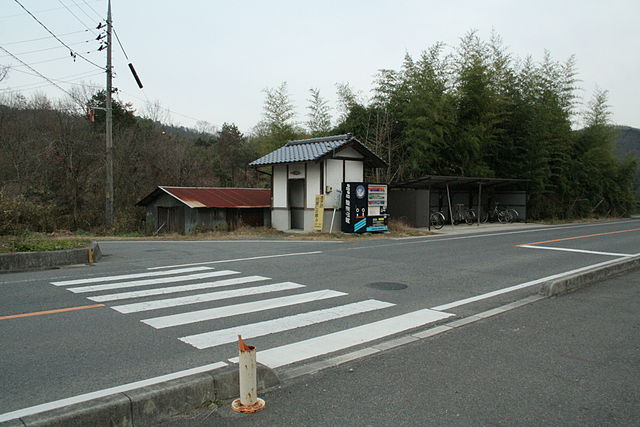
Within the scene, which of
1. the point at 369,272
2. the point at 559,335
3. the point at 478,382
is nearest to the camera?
the point at 478,382

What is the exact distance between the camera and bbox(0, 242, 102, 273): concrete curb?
9531mm

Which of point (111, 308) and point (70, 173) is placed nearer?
point (111, 308)

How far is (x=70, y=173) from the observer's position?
2830 cm

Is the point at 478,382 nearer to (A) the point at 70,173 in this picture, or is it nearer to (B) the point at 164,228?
(B) the point at 164,228

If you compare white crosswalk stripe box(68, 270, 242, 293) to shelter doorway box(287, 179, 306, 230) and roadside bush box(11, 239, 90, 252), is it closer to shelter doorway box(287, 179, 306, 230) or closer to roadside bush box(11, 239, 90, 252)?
roadside bush box(11, 239, 90, 252)

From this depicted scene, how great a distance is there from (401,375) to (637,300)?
5.19 meters

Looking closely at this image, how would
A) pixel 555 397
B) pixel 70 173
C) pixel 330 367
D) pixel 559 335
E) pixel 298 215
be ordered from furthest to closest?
1. pixel 70 173
2. pixel 298 215
3. pixel 559 335
4. pixel 330 367
5. pixel 555 397

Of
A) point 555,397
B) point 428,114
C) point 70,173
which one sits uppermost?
point 428,114

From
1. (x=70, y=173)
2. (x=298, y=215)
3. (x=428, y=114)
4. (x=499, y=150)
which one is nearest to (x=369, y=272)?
(x=298, y=215)

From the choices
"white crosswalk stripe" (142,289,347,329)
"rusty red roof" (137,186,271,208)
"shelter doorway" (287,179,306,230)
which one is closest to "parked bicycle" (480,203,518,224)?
"shelter doorway" (287,179,306,230)

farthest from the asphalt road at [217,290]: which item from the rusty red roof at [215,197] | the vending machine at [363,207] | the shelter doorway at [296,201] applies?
the rusty red roof at [215,197]

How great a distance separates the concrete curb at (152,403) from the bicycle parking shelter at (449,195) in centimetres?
1855

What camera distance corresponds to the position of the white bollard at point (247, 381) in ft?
11.2

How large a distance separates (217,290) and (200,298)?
2.01 ft
